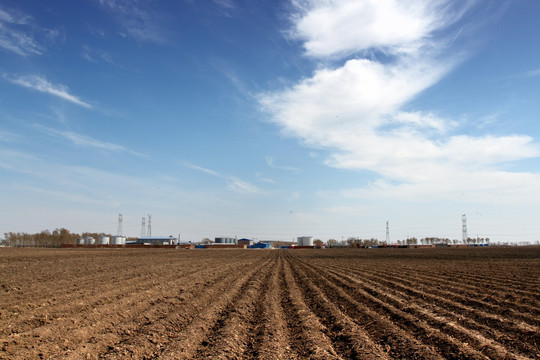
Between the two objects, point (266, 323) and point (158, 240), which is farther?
Answer: point (158, 240)

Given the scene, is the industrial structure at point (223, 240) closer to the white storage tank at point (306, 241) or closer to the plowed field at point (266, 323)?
the white storage tank at point (306, 241)

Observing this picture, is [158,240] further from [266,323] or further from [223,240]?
[266,323]

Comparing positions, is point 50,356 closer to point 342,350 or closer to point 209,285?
point 342,350

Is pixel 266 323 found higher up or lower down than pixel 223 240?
higher up

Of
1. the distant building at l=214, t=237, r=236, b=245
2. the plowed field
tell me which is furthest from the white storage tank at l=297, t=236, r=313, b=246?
the plowed field

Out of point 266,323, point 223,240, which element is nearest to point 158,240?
point 223,240

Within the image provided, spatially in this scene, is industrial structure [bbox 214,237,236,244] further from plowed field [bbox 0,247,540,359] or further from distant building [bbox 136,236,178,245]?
plowed field [bbox 0,247,540,359]

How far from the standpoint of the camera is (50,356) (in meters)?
7.65

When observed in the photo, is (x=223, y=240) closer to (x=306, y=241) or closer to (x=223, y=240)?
Answer: (x=223, y=240)

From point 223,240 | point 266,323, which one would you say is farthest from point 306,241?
point 266,323

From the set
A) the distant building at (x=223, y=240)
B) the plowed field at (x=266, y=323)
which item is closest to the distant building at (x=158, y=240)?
the distant building at (x=223, y=240)

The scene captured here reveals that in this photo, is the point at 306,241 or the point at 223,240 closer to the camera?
the point at 306,241

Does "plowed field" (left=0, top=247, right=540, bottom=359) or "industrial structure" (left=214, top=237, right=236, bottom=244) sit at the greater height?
"plowed field" (left=0, top=247, right=540, bottom=359)

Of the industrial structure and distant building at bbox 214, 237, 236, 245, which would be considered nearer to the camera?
distant building at bbox 214, 237, 236, 245
